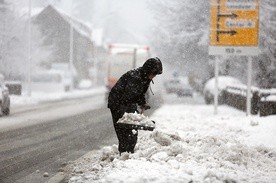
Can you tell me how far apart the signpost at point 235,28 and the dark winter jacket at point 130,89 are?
12.1 meters

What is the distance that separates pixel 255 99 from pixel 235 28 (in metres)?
3.43

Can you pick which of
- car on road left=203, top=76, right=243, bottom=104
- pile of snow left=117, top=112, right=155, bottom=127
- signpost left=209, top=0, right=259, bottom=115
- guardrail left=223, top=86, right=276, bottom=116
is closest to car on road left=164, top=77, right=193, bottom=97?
car on road left=203, top=76, right=243, bottom=104

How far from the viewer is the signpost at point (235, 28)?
19.3m

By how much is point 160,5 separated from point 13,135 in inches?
859

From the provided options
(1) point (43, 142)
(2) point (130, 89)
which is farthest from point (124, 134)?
(1) point (43, 142)

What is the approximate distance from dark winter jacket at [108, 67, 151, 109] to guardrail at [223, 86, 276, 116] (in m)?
11.1

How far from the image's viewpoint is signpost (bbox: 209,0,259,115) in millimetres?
19328

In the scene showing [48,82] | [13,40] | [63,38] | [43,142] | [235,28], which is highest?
[63,38]

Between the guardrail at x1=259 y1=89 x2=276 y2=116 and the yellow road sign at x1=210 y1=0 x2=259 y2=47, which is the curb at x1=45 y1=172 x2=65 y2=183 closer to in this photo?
the guardrail at x1=259 y1=89 x2=276 y2=116

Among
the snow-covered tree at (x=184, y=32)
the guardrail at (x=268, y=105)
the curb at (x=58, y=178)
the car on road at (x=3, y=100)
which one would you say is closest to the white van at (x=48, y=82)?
the snow-covered tree at (x=184, y=32)

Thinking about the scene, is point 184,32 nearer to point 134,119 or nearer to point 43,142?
point 43,142

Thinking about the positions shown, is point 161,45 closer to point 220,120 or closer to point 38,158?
point 220,120

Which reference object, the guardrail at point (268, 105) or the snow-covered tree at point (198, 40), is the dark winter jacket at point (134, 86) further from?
the snow-covered tree at point (198, 40)

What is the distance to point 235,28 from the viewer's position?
19609 millimetres
